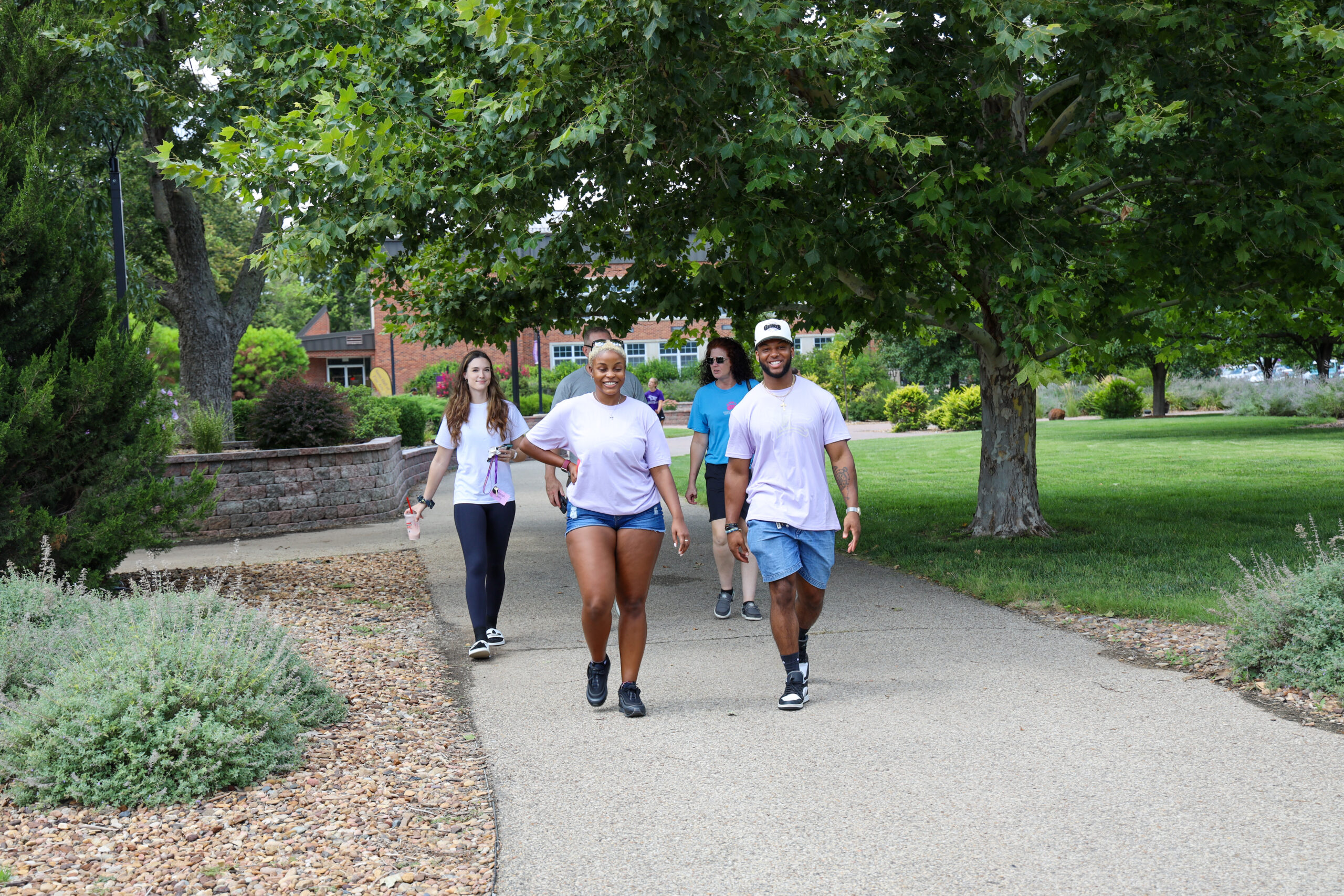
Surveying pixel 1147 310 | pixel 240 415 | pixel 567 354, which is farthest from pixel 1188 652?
pixel 567 354

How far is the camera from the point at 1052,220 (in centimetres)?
789

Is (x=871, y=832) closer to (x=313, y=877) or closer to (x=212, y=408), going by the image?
(x=313, y=877)

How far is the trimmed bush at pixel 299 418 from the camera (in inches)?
533

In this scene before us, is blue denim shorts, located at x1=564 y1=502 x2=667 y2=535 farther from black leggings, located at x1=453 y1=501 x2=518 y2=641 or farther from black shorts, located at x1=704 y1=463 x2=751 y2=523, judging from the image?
black shorts, located at x1=704 y1=463 x2=751 y2=523

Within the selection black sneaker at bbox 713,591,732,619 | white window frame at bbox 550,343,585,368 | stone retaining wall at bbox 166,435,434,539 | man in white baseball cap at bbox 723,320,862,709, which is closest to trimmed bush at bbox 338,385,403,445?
stone retaining wall at bbox 166,435,434,539

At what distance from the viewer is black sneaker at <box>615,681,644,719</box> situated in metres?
5.10

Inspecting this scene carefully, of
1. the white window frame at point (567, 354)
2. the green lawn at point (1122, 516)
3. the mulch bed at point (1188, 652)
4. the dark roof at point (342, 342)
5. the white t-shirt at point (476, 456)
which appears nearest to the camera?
the mulch bed at point (1188, 652)

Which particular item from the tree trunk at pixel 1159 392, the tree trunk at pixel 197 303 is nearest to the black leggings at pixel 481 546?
the tree trunk at pixel 197 303

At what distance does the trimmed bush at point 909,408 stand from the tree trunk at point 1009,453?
25.9 meters

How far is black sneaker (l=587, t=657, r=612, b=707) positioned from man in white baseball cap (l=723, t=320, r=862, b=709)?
2.82 feet

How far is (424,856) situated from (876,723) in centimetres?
221

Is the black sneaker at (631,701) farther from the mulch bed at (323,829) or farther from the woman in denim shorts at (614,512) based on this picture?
the mulch bed at (323,829)

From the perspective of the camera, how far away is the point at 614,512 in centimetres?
513

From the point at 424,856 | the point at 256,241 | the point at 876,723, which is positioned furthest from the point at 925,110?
the point at 256,241
